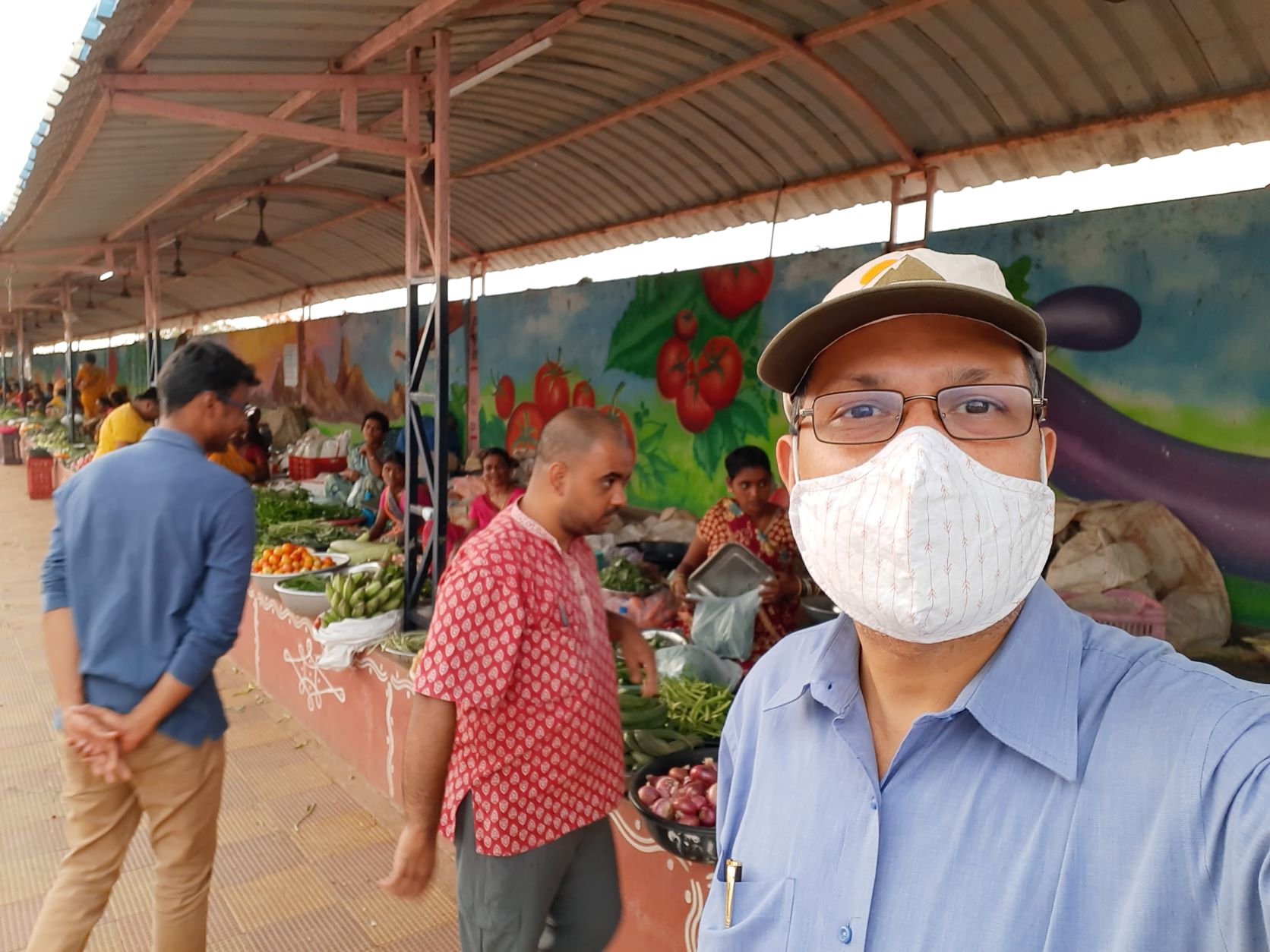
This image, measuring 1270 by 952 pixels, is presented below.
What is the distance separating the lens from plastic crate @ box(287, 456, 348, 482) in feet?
42.3

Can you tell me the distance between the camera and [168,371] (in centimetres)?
331

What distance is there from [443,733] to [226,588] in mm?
1164

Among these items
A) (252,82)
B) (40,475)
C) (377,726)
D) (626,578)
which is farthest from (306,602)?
(40,475)

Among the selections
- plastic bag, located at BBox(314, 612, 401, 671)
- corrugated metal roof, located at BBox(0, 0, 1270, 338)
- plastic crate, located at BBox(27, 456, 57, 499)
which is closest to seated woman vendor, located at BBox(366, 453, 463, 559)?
plastic bag, located at BBox(314, 612, 401, 671)

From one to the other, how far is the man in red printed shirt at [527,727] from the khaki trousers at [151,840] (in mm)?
1160

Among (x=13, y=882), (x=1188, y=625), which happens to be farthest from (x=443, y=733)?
(x=1188, y=625)

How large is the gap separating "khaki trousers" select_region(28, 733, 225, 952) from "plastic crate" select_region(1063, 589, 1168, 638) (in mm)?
4376

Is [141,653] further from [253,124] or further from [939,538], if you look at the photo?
[253,124]

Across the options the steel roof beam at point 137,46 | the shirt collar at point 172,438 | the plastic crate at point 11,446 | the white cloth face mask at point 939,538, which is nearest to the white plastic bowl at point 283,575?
the shirt collar at point 172,438

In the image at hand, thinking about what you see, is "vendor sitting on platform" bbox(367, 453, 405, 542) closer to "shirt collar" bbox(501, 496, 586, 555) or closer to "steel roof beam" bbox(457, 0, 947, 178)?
"steel roof beam" bbox(457, 0, 947, 178)

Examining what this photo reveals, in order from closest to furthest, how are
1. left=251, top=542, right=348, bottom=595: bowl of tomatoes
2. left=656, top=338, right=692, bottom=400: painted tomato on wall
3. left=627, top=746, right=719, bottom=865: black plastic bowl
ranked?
left=627, top=746, right=719, bottom=865: black plastic bowl
left=251, top=542, right=348, bottom=595: bowl of tomatoes
left=656, top=338, right=692, bottom=400: painted tomato on wall

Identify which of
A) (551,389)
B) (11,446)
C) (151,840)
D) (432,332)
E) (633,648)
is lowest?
(11,446)

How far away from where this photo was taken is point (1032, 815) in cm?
103

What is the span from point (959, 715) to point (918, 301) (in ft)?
1.79
